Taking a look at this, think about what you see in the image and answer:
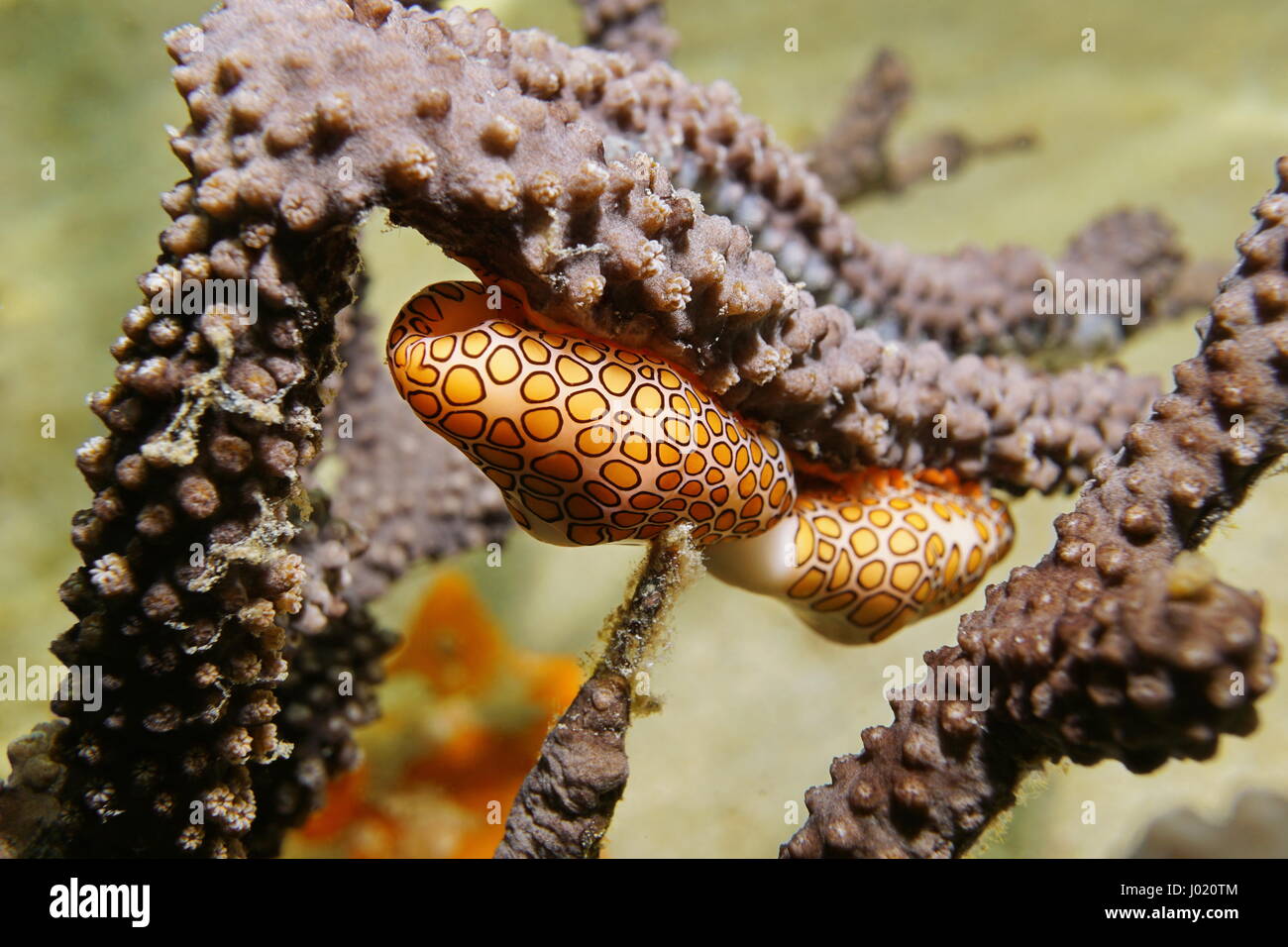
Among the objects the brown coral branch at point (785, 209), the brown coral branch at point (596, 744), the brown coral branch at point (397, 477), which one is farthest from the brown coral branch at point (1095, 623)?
the brown coral branch at point (397, 477)

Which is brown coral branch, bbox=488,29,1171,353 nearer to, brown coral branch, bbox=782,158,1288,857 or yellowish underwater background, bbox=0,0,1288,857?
yellowish underwater background, bbox=0,0,1288,857

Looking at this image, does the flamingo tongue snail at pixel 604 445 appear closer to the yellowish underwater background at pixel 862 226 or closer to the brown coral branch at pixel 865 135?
the yellowish underwater background at pixel 862 226

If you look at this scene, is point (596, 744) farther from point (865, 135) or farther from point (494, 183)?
point (865, 135)

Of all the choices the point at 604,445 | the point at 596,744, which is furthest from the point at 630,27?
the point at 596,744

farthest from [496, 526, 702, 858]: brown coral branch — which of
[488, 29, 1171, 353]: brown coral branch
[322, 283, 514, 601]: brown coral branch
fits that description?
[322, 283, 514, 601]: brown coral branch
